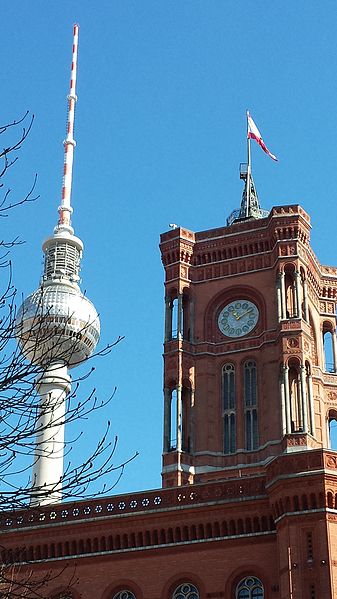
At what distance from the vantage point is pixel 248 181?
75.0 meters

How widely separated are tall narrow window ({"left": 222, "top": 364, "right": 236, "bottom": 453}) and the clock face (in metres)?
2.18

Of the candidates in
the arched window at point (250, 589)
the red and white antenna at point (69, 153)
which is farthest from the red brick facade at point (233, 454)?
the red and white antenna at point (69, 153)

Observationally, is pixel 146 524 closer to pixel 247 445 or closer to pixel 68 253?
pixel 247 445

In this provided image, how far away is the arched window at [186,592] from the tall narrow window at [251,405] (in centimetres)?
1740

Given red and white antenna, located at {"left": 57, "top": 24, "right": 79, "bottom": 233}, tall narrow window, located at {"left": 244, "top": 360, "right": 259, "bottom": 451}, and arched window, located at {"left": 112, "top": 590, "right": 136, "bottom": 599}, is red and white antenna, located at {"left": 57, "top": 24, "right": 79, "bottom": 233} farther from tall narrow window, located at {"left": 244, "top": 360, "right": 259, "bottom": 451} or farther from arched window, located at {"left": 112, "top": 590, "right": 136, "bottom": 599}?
arched window, located at {"left": 112, "top": 590, "right": 136, "bottom": 599}

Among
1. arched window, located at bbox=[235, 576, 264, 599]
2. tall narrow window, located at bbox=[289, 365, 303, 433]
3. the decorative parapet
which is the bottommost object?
arched window, located at bbox=[235, 576, 264, 599]

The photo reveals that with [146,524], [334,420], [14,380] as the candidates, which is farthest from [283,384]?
[14,380]

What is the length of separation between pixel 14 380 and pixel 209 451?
136 feet

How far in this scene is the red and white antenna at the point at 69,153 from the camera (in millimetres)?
76812

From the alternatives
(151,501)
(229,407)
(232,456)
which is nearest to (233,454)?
(232,456)

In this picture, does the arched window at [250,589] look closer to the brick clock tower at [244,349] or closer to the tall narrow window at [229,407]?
the brick clock tower at [244,349]

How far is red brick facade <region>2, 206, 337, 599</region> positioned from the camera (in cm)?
3850

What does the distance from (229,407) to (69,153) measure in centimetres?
2781

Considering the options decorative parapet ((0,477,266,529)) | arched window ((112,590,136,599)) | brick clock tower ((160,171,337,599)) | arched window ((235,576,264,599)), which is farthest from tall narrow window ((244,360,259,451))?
arched window ((235,576,264,599))
